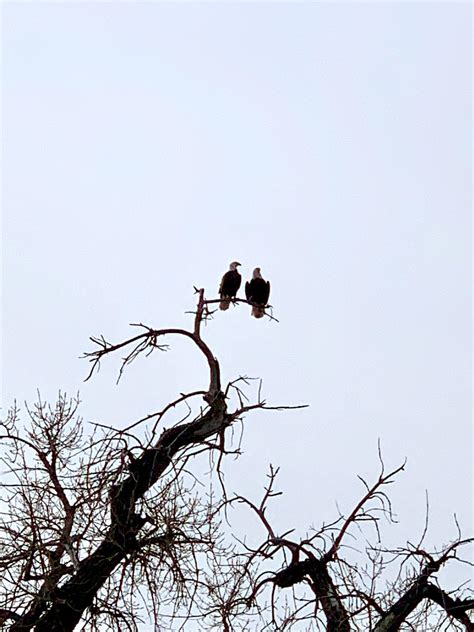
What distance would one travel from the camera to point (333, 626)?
6508 millimetres

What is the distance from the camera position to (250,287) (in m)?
13.6

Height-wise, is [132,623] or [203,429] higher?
[203,429]

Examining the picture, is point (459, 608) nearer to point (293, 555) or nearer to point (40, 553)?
point (293, 555)

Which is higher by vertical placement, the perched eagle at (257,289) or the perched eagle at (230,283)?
the perched eagle at (257,289)

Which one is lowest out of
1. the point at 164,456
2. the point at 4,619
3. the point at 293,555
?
the point at 4,619

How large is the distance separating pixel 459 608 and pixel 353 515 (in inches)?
33.2

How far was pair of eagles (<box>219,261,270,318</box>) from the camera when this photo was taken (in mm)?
13088

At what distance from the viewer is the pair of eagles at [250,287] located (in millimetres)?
13088

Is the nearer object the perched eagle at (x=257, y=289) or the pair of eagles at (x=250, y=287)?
the pair of eagles at (x=250, y=287)

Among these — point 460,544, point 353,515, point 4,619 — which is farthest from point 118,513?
point 460,544

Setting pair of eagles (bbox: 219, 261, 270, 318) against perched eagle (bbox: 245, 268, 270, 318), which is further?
perched eagle (bbox: 245, 268, 270, 318)

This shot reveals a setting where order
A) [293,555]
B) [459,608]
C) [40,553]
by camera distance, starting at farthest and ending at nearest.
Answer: [40,553], [293,555], [459,608]

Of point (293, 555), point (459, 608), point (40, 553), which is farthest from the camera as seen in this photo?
point (40, 553)

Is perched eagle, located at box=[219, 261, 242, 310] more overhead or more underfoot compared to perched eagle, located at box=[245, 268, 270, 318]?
more underfoot
